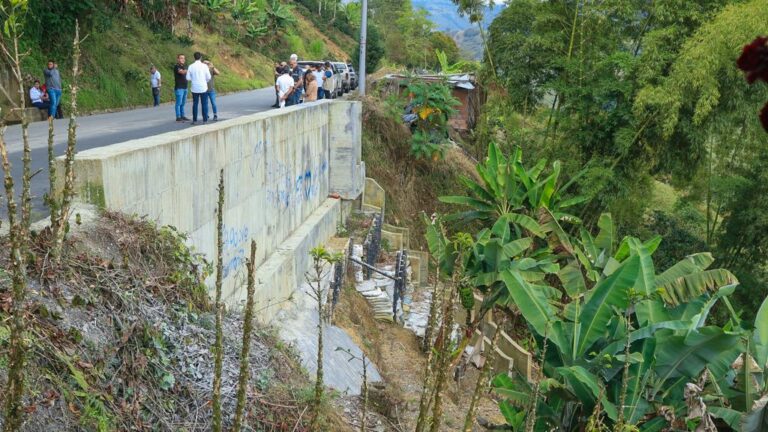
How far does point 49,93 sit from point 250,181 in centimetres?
884

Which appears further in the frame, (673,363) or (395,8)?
(395,8)

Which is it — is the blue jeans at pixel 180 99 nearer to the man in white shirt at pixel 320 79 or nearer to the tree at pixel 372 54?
the man in white shirt at pixel 320 79

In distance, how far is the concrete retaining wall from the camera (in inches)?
270

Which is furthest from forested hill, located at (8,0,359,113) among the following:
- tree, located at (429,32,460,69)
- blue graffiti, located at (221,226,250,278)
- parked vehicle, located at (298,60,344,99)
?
tree, located at (429,32,460,69)

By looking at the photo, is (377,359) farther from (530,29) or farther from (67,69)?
(67,69)

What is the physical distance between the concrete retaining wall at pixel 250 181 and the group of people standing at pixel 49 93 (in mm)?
6021

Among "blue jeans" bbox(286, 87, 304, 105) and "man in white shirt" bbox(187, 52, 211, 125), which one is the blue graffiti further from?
"blue jeans" bbox(286, 87, 304, 105)

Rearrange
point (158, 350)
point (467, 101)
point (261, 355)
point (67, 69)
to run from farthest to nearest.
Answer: point (467, 101)
point (67, 69)
point (261, 355)
point (158, 350)

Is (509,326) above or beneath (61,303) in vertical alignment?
beneath

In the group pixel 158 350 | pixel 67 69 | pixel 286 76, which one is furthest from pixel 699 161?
pixel 67 69

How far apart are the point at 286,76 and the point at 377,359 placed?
349 inches

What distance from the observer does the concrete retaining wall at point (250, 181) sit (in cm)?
686

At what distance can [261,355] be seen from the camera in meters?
6.58

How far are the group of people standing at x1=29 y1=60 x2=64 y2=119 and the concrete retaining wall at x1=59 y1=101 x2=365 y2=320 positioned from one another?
6021 mm
